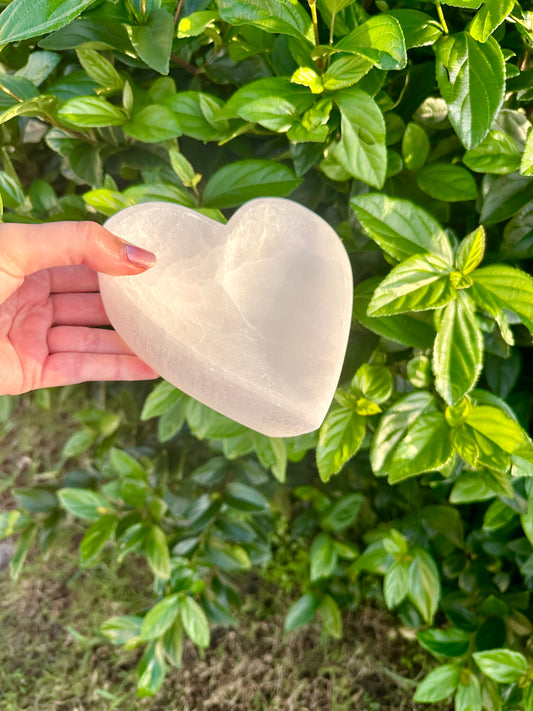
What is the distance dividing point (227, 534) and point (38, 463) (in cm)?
86

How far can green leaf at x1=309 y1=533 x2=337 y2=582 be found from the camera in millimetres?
1402

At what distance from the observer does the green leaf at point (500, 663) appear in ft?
3.43

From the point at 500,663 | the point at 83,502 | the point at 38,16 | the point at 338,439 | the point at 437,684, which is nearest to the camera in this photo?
the point at 38,16

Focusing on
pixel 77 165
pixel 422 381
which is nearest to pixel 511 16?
pixel 422 381

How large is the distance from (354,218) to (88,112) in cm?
41

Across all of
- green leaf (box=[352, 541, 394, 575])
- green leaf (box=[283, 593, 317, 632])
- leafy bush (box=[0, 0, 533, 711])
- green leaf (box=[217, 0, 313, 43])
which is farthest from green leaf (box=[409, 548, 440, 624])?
green leaf (box=[217, 0, 313, 43])

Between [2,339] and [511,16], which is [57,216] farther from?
[511,16]

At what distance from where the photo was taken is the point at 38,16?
1.94 ft

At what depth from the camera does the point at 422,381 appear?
35.5 inches

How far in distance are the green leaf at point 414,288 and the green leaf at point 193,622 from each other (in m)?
0.90

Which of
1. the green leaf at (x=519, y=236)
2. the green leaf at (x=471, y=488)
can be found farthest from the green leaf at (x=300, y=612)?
the green leaf at (x=519, y=236)

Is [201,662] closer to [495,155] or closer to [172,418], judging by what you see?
[172,418]

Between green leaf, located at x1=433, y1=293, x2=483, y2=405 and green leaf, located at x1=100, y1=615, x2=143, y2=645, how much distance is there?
1025 millimetres

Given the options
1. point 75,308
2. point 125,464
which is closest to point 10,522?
point 125,464
